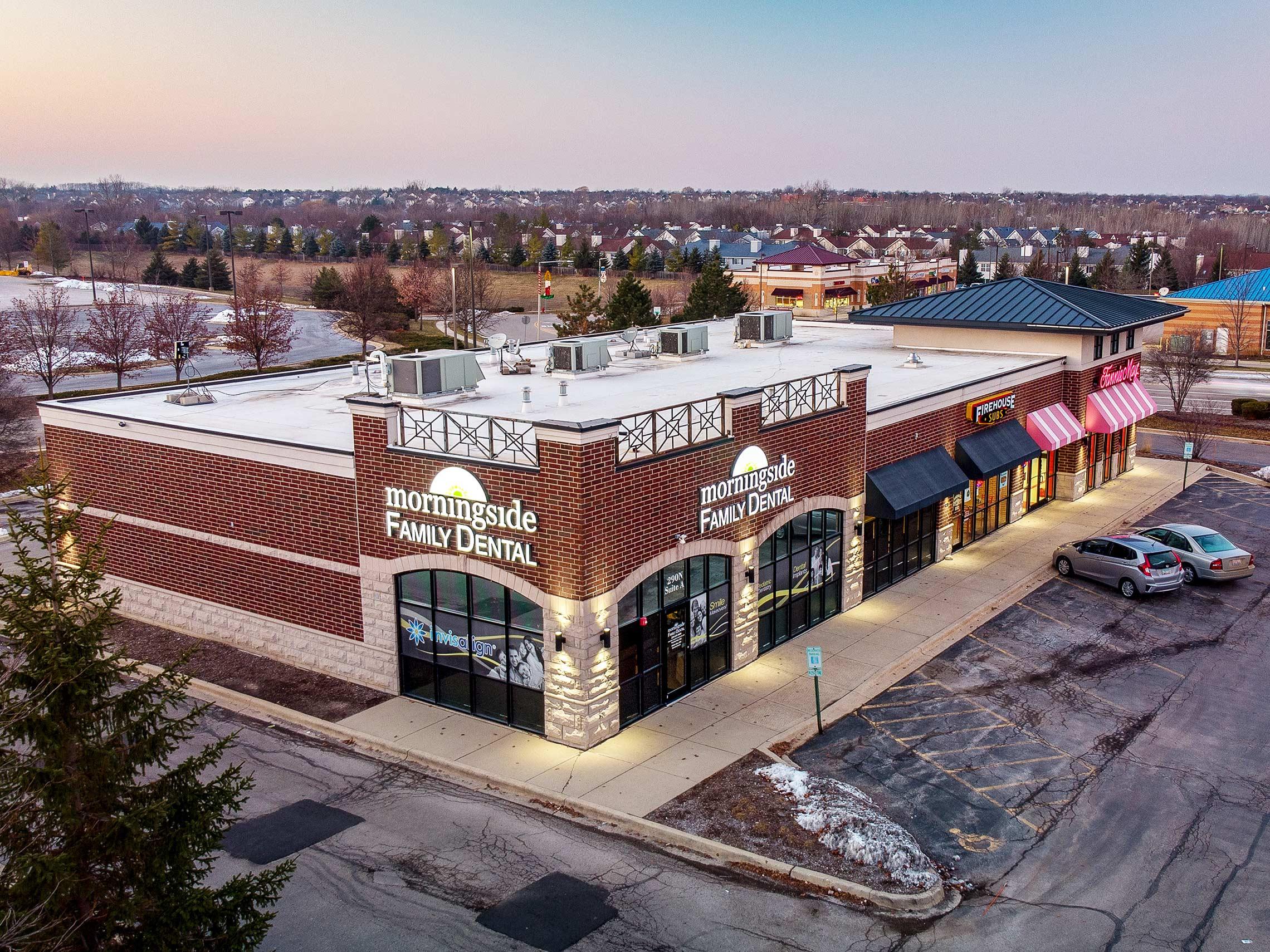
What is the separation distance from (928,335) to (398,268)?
10870 cm

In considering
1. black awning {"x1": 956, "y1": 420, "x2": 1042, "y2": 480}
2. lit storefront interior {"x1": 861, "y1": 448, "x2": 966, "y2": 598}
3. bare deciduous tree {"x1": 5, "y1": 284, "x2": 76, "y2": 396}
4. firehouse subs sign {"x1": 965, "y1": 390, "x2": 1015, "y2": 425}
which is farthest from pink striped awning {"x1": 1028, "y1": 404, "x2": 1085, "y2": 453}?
bare deciduous tree {"x1": 5, "y1": 284, "x2": 76, "y2": 396}

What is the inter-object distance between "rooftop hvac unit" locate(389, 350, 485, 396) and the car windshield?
2067 centimetres

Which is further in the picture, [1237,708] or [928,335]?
[928,335]

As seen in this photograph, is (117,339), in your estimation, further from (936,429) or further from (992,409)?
(992,409)

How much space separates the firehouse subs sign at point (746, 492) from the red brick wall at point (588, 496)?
176 mm

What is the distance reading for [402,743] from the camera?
73.1 ft

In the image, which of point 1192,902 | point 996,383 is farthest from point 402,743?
point 996,383

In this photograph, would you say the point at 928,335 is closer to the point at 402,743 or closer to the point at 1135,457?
the point at 1135,457

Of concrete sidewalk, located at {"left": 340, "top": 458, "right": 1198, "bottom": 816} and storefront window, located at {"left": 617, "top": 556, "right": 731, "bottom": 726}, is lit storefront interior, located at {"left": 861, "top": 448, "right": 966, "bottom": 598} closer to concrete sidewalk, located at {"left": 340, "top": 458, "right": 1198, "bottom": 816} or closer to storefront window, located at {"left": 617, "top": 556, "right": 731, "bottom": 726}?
concrete sidewalk, located at {"left": 340, "top": 458, "right": 1198, "bottom": 816}

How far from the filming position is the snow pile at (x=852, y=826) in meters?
17.6

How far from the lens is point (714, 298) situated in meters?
73.4

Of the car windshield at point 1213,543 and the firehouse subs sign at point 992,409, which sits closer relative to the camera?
the car windshield at point 1213,543

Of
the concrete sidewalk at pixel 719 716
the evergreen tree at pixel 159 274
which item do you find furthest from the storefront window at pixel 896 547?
the evergreen tree at pixel 159 274

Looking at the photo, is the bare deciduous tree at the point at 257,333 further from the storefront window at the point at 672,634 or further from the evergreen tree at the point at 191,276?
the evergreen tree at the point at 191,276
